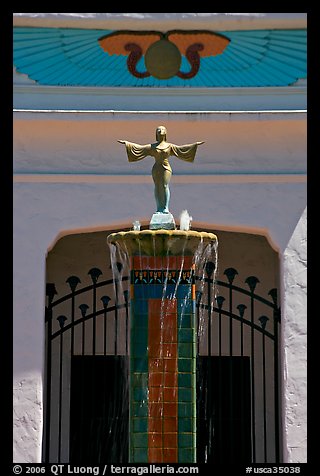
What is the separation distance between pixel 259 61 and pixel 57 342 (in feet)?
12.3

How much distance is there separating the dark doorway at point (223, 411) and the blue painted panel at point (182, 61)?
296 cm

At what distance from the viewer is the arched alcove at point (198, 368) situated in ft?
48.3

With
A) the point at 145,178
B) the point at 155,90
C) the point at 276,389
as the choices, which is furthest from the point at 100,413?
the point at 155,90

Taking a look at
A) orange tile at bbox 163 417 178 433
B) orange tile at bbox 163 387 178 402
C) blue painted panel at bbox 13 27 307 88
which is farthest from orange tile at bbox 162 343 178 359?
blue painted panel at bbox 13 27 307 88

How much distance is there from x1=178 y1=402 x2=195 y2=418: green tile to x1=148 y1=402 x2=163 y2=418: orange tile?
15 cm

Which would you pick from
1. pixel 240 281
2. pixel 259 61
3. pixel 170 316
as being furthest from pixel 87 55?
pixel 170 316

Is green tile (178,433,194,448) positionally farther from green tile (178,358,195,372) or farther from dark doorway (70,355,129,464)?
dark doorway (70,355,129,464)

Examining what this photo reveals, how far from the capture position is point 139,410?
10.8 meters

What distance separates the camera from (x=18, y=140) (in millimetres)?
14227

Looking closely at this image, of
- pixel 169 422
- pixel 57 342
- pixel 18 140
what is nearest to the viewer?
pixel 169 422

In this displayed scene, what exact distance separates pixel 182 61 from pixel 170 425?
197 inches

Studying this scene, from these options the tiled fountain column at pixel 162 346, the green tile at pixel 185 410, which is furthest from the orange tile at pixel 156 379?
the green tile at pixel 185 410

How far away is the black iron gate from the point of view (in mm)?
14625

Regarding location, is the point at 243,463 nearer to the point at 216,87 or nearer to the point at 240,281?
the point at 240,281
